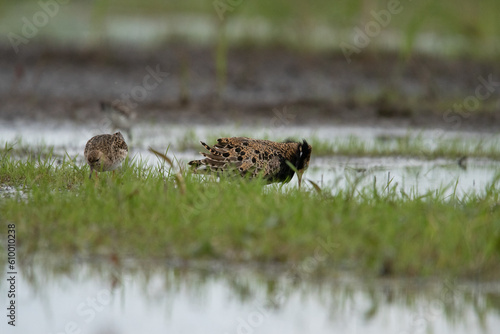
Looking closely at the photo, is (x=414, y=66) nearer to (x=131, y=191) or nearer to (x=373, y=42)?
(x=373, y=42)

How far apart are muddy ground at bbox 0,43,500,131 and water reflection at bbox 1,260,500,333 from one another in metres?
7.63

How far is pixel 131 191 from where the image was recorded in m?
6.62

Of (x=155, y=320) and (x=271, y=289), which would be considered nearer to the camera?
(x=155, y=320)

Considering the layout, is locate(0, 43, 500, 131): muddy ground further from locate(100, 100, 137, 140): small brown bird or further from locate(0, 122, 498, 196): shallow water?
locate(100, 100, 137, 140): small brown bird

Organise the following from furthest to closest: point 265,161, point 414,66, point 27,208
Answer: point 414,66, point 265,161, point 27,208

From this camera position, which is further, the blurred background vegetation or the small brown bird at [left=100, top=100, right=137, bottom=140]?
the blurred background vegetation

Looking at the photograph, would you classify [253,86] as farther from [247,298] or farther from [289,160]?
[247,298]

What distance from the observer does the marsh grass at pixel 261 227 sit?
5.56 metres

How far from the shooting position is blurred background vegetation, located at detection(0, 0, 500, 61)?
1670cm

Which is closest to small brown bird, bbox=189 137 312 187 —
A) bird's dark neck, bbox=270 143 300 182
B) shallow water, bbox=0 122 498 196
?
bird's dark neck, bbox=270 143 300 182

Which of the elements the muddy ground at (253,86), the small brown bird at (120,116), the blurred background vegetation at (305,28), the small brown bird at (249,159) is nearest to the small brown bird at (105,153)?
the small brown bird at (249,159)

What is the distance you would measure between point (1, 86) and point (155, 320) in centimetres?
1121

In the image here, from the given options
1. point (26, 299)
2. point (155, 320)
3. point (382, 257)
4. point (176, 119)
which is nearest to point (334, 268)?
point (382, 257)

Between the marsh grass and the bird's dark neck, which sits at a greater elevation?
the bird's dark neck
